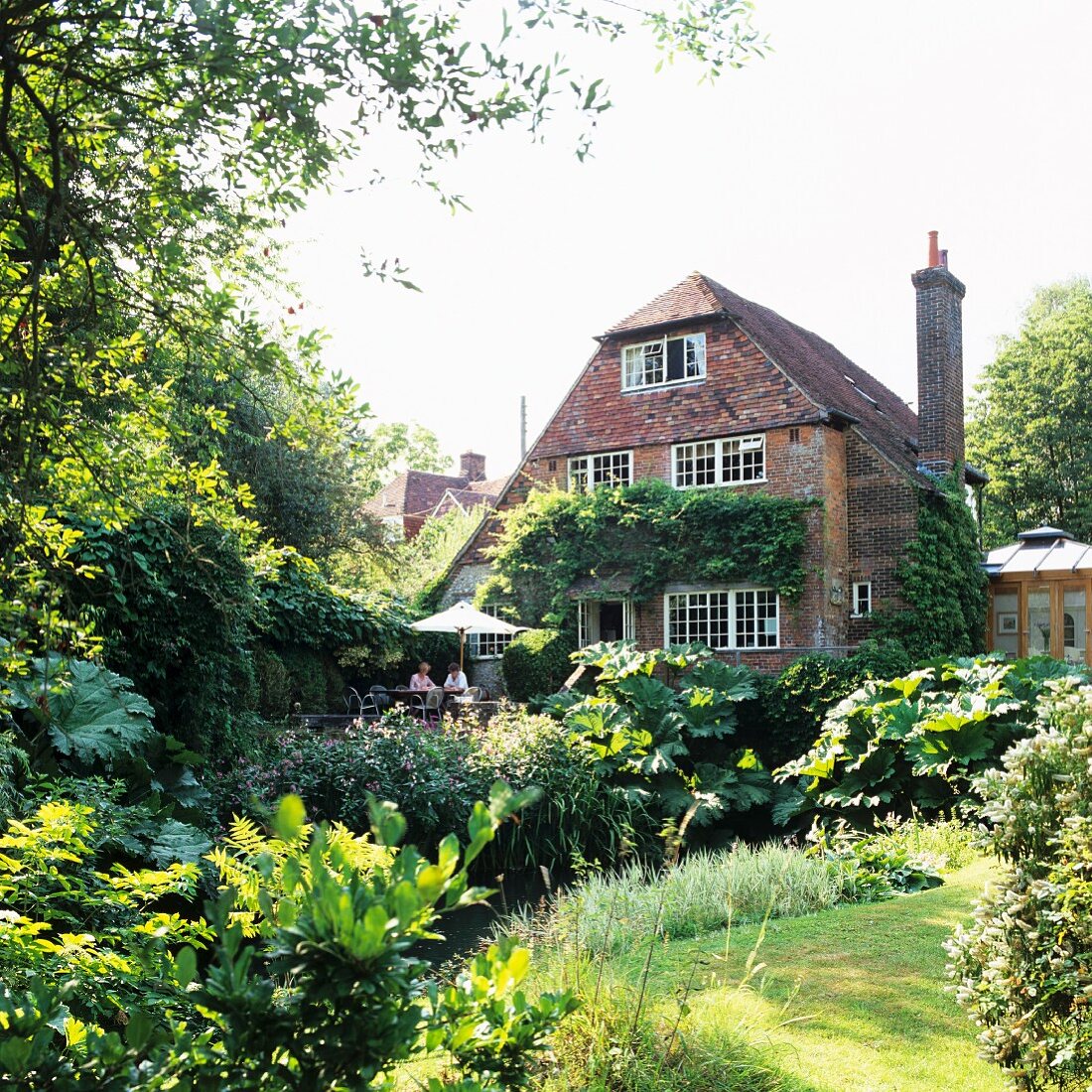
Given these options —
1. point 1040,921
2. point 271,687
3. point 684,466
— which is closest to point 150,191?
point 1040,921

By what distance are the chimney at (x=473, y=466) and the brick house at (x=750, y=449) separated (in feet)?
94.3

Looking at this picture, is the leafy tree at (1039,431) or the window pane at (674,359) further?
the leafy tree at (1039,431)

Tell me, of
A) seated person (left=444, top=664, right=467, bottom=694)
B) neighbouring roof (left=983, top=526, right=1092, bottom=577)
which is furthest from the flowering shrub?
neighbouring roof (left=983, top=526, right=1092, bottom=577)

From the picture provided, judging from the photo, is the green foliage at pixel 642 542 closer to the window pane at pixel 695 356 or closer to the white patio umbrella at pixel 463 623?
the white patio umbrella at pixel 463 623

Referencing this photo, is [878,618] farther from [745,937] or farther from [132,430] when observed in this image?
[132,430]

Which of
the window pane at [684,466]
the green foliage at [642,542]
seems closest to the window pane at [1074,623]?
the green foliage at [642,542]

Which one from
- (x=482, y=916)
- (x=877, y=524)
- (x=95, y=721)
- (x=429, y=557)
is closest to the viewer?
(x=95, y=721)

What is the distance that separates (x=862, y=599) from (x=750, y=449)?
366cm

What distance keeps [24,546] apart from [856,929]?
18.8 ft

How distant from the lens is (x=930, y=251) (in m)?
20.8

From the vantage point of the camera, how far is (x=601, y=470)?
23.2m

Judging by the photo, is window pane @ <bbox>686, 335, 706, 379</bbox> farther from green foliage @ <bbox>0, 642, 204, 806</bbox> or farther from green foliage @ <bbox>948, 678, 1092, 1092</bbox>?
green foliage @ <bbox>948, 678, 1092, 1092</bbox>

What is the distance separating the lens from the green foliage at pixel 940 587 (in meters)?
18.7

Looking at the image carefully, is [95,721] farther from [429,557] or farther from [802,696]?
[429,557]
